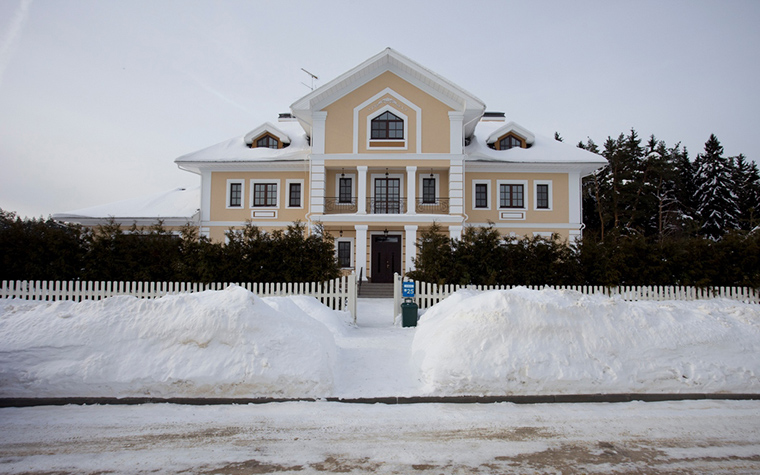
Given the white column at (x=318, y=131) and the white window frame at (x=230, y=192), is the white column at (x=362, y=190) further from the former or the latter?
the white window frame at (x=230, y=192)

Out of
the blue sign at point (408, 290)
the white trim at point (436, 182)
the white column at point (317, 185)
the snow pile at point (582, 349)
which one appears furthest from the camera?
Result: the white trim at point (436, 182)

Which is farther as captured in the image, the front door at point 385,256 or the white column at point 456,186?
the front door at point 385,256

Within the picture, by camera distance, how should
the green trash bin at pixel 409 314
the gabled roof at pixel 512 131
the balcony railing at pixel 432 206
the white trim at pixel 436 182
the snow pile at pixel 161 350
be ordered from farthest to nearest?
the gabled roof at pixel 512 131, the white trim at pixel 436 182, the balcony railing at pixel 432 206, the green trash bin at pixel 409 314, the snow pile at pixel 161 350

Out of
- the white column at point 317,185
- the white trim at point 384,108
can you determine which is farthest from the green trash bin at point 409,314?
the white trim at point 384,108

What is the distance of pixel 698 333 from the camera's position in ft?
22.9

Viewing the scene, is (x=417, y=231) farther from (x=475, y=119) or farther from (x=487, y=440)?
(x=487, y=440)

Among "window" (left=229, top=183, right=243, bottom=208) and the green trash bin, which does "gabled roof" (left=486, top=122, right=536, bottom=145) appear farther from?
the green trash bin

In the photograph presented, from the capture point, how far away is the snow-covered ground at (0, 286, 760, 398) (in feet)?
19.6

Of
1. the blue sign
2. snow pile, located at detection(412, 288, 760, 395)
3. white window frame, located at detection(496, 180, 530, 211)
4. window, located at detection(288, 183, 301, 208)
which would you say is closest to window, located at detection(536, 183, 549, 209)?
white window frame, located at detection(496, 180, 530, 211)

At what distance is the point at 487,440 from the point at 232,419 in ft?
10.2

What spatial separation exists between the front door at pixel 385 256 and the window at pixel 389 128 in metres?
5.76

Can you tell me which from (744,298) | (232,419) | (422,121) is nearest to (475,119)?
(422,121)

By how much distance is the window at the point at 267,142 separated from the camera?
2608 centimetres

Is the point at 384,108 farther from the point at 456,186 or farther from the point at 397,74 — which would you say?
the point at 456,186
